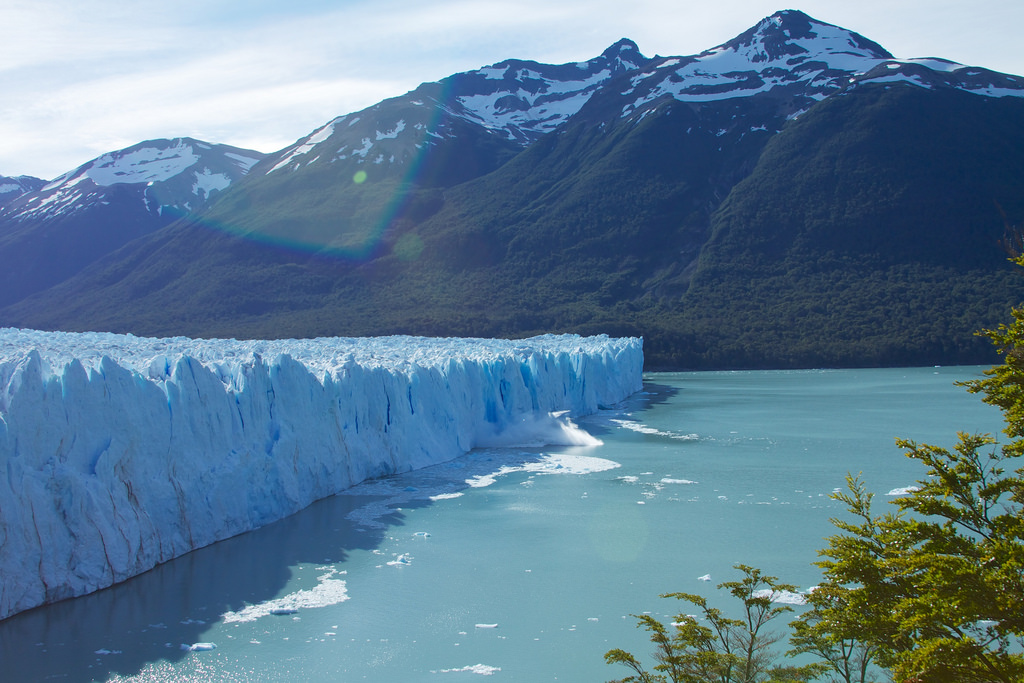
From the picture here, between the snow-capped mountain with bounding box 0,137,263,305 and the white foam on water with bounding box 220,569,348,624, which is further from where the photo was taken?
the snow-capped mountain with bounding box 0,137,263,305

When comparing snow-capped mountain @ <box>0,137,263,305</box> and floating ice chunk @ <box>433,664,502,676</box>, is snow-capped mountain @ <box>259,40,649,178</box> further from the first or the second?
floating ice chunk @ <box>433,664,502,676</box>

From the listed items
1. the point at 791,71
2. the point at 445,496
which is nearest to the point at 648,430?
the point at 445,496

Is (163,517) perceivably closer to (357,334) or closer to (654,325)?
(357,334)

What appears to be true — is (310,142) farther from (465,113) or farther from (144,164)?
(144,164)

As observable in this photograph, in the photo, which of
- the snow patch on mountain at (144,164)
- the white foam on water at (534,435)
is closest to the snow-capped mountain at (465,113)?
the snow patch on mountain at (144,164)

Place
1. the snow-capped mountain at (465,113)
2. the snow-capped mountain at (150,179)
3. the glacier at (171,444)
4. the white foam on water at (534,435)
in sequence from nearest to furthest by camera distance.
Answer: the glacier at (171,444) → the white foam on water at (534,435) → the snow-capped mountain at (465,113) → the snow-capped mountain at (150,179)

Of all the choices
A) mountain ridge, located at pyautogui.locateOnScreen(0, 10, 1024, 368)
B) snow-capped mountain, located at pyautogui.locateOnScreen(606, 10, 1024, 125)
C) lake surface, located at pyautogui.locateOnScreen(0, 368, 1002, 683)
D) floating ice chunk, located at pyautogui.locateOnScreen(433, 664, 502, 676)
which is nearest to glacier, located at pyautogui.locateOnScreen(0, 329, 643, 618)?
lake surface, located at pyautogui.locateOnScreen(0, 368, 1002, 683)

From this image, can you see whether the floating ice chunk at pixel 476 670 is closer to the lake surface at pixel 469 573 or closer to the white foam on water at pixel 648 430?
the lake surface at pixel 469 573
